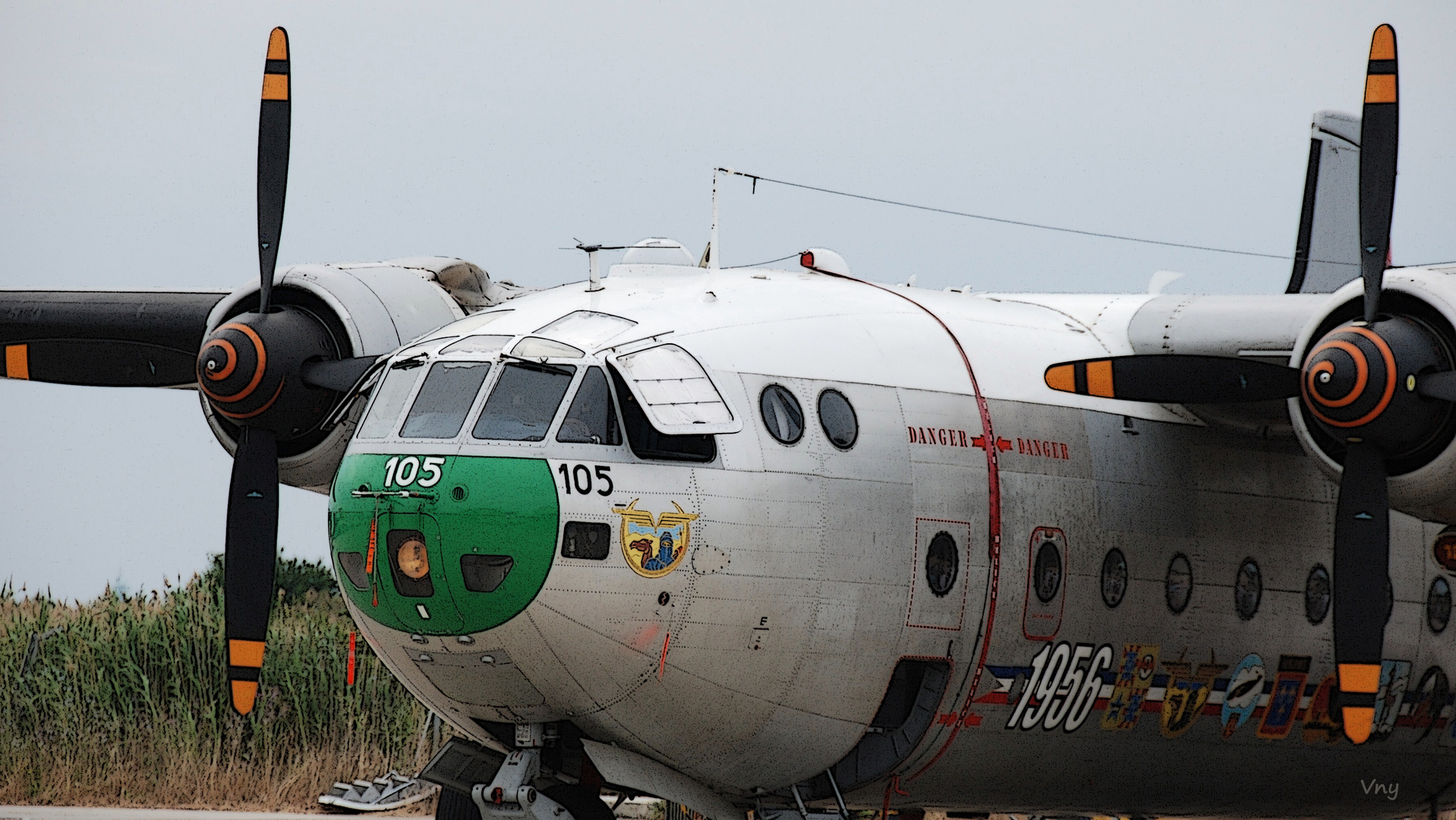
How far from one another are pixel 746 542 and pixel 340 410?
298 cm

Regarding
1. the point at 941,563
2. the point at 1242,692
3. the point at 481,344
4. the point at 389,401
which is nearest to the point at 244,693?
the point at 389,401

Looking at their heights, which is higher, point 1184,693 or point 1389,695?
point 1184,693

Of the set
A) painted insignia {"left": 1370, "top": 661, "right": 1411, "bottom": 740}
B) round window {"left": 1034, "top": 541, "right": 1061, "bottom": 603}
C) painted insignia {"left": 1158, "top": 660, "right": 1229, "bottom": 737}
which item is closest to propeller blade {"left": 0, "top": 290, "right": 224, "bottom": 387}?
round window {"left": 1034, "top": 541, "right": 1061, "bottom": 603}

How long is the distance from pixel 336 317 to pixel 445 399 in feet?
11.6

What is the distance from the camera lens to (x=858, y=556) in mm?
10844

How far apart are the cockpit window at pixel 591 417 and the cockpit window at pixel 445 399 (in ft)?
1.88

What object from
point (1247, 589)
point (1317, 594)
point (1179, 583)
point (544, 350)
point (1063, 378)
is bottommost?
point (1317, 594)

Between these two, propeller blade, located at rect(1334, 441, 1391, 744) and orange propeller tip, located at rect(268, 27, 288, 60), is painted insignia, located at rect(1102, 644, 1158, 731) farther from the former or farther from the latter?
orange propeller tip, located at rect(268, 27, 288, 60)

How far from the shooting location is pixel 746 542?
10406 mm

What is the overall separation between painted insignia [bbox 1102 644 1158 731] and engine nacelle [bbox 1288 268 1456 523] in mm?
1686

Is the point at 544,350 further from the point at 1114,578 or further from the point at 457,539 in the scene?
the point at 1114,578

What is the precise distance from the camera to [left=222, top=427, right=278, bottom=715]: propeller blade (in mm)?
12930

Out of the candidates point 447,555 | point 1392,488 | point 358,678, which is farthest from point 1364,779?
point 358,678

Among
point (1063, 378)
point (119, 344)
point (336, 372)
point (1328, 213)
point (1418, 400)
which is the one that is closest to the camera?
point (1418, 400)
